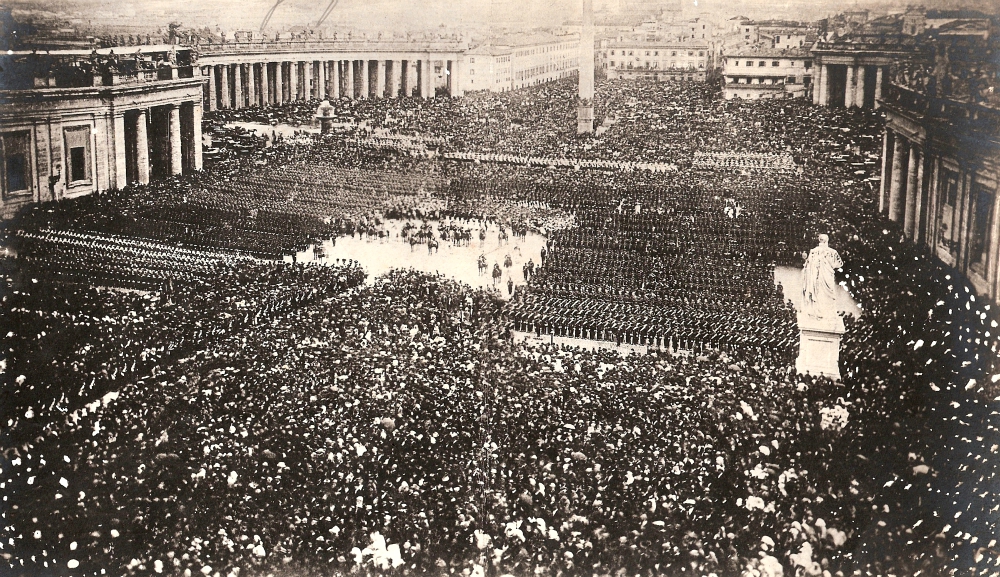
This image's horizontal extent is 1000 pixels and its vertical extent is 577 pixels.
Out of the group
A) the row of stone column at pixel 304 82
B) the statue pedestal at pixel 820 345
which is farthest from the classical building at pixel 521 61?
the statue pedestal at pixel 820 345

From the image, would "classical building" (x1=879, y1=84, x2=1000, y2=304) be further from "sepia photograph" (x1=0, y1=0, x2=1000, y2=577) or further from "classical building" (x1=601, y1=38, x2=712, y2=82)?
"classical building" (x1=601, y1=38, x2=712, y2=82)

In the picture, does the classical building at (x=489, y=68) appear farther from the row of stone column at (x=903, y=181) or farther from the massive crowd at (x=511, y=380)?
the row of stone column at (x=903, y=181)

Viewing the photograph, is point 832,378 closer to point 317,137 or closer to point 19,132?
point 317,137

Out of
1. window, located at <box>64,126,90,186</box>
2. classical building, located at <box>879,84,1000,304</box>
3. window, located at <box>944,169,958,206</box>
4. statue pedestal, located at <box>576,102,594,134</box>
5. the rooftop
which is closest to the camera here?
classical building, located at <box>879,84,1000,304</box>

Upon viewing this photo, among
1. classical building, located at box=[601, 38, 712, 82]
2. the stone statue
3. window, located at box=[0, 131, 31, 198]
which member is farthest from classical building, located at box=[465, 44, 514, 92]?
window, located at box=[0, 131, 31, 198]

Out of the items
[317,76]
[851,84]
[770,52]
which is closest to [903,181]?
[851,84]

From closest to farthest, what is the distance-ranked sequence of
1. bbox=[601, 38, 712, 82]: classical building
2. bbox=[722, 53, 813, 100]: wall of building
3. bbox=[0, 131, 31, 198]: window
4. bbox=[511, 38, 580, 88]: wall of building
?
1. bbox=[722, 53, 813, 100]: wall of building
2. bbox=[511, 38, 580, 88]: wall of building
3. bbox=[601, 38, 712, 82]: classical building
4. bbox=[0, 131, 31, 198]: window

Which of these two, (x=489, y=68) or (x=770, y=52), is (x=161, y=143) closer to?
(x=489, y=68)
